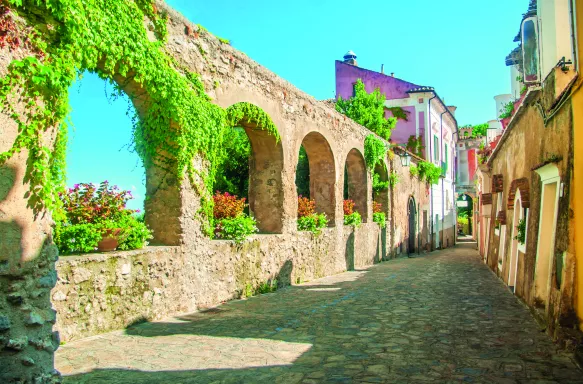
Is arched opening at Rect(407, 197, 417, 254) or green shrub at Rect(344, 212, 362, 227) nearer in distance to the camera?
green shrub at Rect(344, 212, 362, 227)

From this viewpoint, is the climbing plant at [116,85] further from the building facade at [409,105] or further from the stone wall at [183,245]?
the building facade at [409,105]

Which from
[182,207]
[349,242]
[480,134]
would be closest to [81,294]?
[182,207]

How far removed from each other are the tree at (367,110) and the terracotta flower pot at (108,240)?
16.1 meters

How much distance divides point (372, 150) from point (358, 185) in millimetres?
1176

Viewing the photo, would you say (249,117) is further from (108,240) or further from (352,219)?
(352,219)

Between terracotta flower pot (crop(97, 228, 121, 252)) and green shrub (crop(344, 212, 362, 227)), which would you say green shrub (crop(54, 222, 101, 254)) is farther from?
green shrub (crop(344, 212, 362, 227))

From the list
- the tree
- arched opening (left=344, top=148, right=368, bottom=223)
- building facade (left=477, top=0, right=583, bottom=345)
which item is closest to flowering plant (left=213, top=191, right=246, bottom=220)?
building facade (left=477, top=0, right=583, bottom=345)

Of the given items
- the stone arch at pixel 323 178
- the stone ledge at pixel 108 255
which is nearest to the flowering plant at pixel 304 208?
the stone arch at pixel 323 178

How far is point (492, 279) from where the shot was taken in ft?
35.6

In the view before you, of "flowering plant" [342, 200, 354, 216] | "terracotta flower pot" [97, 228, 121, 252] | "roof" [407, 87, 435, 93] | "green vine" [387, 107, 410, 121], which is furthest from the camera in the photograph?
"green vine" [387, 107, 410, 121]

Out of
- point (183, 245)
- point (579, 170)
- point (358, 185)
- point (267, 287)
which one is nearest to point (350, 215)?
point (358, 185)

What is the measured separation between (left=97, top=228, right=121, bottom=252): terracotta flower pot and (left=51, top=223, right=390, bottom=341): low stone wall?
0.16 metres

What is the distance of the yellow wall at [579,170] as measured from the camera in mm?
4566

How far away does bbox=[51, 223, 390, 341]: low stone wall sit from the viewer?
503 centimetres
